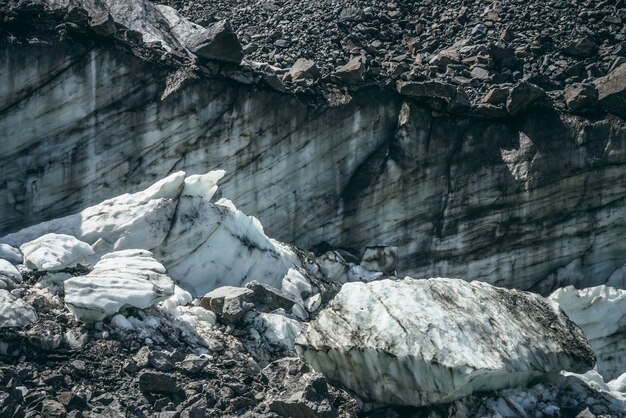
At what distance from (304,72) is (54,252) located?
7.41 meters

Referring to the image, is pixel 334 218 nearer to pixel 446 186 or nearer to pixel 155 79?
pixel 446 186

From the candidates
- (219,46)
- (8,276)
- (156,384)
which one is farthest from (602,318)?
(8,276)

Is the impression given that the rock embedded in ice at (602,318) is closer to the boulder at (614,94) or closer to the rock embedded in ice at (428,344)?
the boulder at (614,94)

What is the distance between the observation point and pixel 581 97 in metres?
24.7

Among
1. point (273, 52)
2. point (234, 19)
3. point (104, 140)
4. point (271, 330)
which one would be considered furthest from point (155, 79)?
point (271, 330)

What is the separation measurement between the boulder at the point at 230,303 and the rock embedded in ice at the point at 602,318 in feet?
22.7

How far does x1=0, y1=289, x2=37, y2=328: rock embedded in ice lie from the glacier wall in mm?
5635

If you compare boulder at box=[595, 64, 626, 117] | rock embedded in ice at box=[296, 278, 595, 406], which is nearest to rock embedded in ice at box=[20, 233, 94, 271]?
rock embedded in ice at box=[296, 278, 595, 406]

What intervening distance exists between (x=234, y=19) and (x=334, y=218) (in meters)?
6.52

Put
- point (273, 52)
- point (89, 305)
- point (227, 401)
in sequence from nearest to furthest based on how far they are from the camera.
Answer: point (227, 401), point (89, 305), point (273, 52)

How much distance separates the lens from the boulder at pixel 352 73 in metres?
24.3

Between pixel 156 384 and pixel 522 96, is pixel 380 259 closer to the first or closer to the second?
pixel 522 96

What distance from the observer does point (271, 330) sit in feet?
60.0

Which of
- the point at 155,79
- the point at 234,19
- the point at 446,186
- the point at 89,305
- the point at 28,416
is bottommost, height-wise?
the point at 28,416
